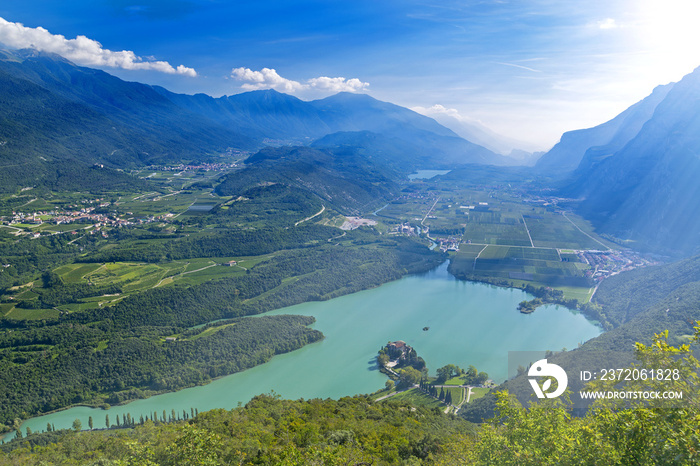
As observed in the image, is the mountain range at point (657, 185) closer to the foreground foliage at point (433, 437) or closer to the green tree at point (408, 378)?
the green tree at point (408, 378)

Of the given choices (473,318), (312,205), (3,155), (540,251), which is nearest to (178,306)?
(473,318)

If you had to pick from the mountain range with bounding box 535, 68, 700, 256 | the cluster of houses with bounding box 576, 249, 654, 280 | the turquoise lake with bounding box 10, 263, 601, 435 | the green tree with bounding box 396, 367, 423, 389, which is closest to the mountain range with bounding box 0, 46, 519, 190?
the turquoise lake with bounding box 10, 263, 601, 435

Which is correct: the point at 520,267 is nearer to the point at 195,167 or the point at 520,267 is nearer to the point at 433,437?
the point at 433,437

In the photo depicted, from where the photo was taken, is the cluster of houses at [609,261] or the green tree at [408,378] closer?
the green tree at [408,378]

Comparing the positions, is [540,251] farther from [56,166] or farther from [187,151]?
[187,151]

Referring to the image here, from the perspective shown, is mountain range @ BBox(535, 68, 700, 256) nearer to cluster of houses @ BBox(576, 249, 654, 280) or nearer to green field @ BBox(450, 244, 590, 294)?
cluster of houses @ BBox(576, 249, 654, 280)

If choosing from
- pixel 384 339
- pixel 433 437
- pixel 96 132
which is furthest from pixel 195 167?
pixel 433 437

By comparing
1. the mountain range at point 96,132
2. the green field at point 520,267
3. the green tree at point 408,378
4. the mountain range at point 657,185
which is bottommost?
the green tree at point 408,378

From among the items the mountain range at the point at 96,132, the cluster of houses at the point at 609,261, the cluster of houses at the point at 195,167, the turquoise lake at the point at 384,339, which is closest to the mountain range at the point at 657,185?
the cluster of houses at the point at 609,261
